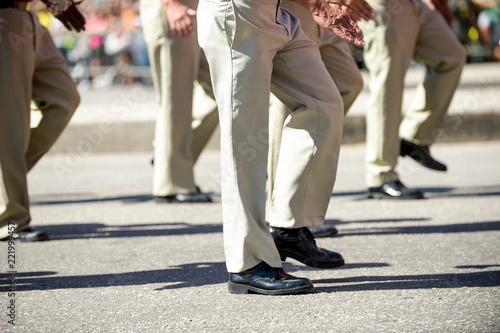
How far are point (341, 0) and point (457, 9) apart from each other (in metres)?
12.1

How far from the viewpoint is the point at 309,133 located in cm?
335

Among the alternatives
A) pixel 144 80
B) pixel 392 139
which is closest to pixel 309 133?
pixel 392 139

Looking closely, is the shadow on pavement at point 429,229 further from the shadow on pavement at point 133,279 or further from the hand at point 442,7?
the hand at point 442,7

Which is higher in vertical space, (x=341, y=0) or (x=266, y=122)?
(x=341, y=0)

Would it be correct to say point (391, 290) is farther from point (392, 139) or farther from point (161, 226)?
point (392, 139)

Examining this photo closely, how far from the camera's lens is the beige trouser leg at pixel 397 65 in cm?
538

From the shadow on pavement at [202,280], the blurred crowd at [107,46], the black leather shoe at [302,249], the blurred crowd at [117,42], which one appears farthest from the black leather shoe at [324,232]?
the blurred crowd at [107,46]

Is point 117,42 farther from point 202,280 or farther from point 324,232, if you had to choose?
point 202,280

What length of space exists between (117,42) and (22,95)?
13286 mm

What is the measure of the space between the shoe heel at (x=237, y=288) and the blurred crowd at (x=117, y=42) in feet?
44.8

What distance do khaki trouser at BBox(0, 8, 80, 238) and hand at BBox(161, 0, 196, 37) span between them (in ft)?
2.60

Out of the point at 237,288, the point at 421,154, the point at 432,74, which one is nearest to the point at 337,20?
the point at 237,288

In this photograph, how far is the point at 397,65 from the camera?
5430 millimetres

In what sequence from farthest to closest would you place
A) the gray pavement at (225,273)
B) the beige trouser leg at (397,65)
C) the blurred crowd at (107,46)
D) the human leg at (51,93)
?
the blurred crowd at (107,46)
the beige trouser leg at (397,65)
the human leg at (51,93)
the gray pavement at (225,273)
